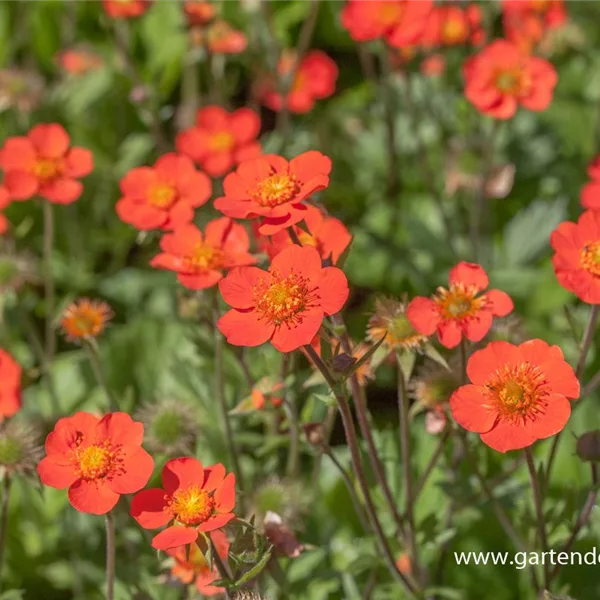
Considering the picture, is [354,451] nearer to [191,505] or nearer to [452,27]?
[191,505]

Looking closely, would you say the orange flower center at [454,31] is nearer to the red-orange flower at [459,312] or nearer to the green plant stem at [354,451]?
the red-orange flower at [459,312]

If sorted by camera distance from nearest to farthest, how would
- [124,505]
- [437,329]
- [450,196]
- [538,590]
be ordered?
[437,329] < [538,590] < [124,505] < [450,196]

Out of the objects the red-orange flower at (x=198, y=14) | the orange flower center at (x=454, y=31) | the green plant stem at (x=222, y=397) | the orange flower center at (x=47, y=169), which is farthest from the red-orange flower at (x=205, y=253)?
the orange flower center at (x=454, y=31)

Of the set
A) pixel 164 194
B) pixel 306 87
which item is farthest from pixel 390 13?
pixel 164 194

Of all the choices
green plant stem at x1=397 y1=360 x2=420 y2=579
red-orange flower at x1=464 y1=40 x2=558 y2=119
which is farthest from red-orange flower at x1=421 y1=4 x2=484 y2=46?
green plant stem at x1=397 y1=360 x2=420 y2=579

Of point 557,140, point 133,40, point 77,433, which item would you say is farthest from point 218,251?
point 133,40

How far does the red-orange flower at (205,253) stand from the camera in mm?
2090

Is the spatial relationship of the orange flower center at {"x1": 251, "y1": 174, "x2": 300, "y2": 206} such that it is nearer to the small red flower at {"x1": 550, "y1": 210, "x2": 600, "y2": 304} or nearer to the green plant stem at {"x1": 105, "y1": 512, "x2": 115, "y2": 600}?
the small red flower at {"x1": 550, "y1": 210, "x2": 600, "y2": 304}

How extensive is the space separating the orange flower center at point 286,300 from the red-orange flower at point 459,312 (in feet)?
1.00

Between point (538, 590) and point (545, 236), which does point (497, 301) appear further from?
point (545, 236)

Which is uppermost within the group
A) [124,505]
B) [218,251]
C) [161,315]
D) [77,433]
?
[218,251]

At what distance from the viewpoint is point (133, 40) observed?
4668 millimetres

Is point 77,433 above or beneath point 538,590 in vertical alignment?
above

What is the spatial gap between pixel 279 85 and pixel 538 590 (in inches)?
87.8
